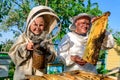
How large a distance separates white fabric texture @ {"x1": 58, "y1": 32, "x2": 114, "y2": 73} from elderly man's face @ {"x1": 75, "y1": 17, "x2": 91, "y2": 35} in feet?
0.22

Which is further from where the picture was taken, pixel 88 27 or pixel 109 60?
pixel 109 60

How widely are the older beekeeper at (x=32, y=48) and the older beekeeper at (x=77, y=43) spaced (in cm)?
48

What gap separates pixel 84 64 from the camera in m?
3.77

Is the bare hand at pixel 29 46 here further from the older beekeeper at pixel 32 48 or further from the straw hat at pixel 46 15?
the straw hat at pixel 46 15

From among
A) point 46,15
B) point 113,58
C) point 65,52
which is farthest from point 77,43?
point 113,58

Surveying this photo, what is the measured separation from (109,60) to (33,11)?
16.9 metres

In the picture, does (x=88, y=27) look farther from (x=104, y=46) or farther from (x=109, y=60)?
(x=109, y=60)

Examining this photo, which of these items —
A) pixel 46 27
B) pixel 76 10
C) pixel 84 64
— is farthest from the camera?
pixel 76 10

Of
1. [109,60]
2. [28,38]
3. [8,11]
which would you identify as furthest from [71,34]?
[109,60]

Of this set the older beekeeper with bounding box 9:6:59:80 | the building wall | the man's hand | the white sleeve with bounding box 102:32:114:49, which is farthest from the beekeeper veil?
the building wall

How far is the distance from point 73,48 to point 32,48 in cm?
85

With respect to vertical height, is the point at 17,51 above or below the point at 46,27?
below

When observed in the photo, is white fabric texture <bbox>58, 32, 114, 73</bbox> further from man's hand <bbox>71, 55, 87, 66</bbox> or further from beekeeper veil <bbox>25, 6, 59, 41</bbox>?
beekeeper veil <bbox>25, 6, 59, 41</bbox>

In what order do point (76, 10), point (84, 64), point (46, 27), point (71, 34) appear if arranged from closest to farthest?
1. point (46, 27)
2. point (84, 64)
3. point (71, 34)
4. point (76, 10)
